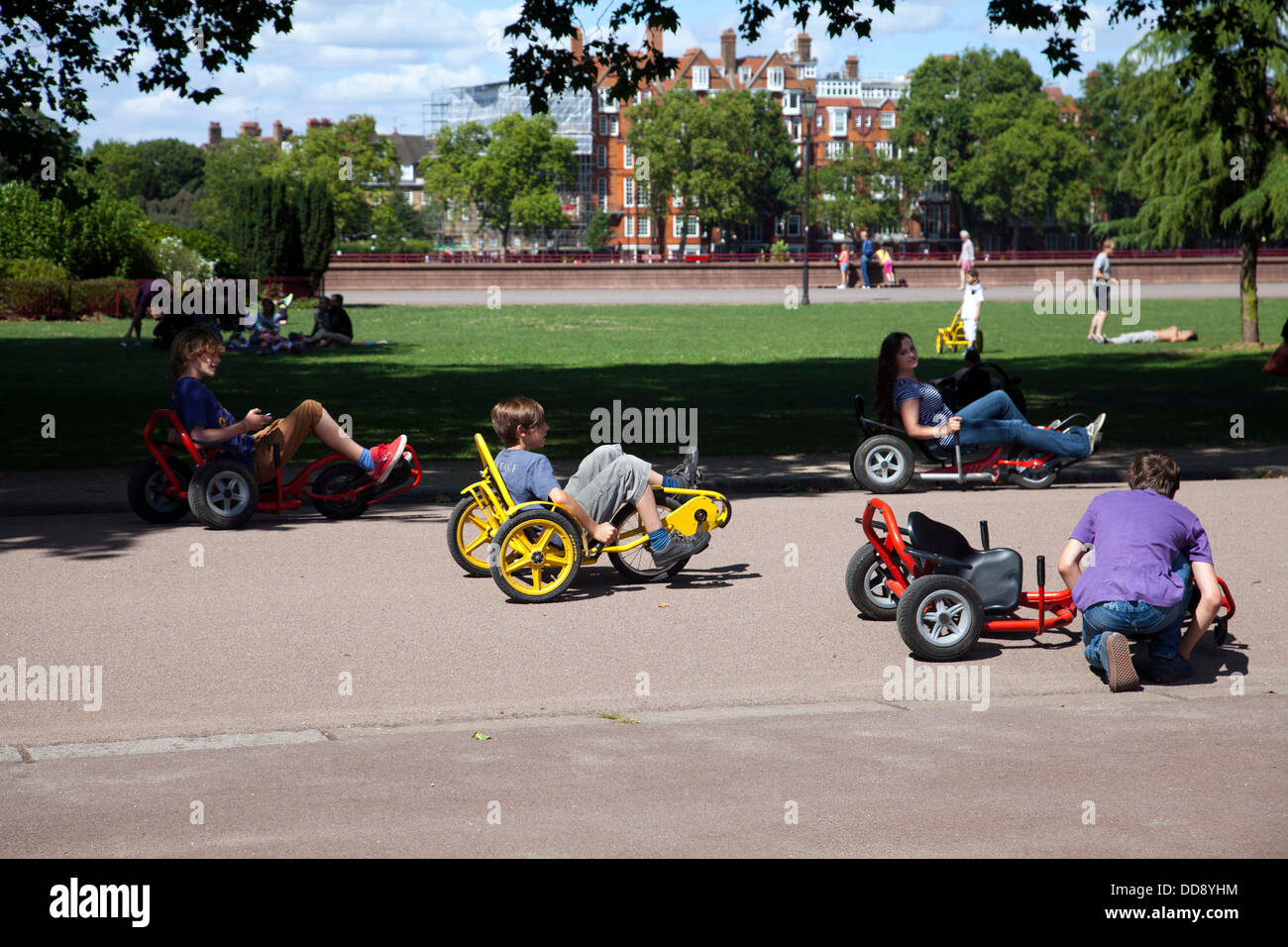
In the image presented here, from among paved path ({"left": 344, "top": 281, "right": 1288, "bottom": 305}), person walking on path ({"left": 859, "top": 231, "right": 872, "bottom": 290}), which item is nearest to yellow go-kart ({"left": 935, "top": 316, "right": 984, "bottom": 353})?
paved path ({"left": 344, "top": 281, "right": 1288, "bottom": 305})

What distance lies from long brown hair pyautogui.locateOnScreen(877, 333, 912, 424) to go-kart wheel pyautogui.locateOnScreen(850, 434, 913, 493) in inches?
9.0

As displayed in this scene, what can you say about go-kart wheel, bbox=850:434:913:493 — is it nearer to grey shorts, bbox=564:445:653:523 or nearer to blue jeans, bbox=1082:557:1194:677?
grey shorts, bbox=564:445:653:523

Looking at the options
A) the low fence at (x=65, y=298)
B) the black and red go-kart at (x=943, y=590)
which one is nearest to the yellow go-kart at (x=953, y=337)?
the black and red go-kart at (x=943, y=590)

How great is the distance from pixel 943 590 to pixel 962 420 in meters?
5.34

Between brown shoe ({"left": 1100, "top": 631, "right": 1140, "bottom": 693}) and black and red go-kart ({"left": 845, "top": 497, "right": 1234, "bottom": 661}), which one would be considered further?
black and red go-kart ({"left": 845, "top": 497, "right": 1234, "bottom": 661})

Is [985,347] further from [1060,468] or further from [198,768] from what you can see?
[198,768]

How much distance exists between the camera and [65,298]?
38656 mm

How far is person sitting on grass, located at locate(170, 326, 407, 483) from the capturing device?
9.97 m

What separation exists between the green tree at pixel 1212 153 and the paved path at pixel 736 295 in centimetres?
1973

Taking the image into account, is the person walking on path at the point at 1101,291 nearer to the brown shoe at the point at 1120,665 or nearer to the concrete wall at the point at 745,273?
the concrete wall at the point at 745,273

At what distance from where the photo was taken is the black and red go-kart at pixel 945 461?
469 inches

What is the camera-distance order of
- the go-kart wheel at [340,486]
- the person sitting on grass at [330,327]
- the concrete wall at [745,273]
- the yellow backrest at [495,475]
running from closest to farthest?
the yellow backrest at [495,475], the go-kart wheel at [340,486], the person sitting on grass at [330,327], the concrete wall at [745,273]

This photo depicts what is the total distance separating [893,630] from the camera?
7.46 metres

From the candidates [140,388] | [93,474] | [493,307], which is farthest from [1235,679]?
[493,307]
